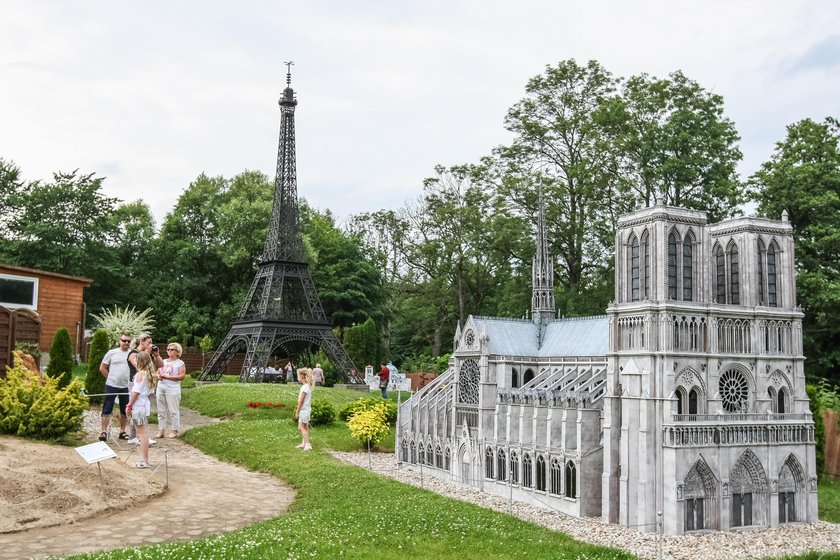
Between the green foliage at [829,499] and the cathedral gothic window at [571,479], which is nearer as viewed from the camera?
the cathedral gothic window at [571,479]

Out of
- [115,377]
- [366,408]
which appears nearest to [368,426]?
[366,408]

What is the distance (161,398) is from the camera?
24.7 metres

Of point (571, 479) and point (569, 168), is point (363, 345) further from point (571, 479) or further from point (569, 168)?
point (571, 479)

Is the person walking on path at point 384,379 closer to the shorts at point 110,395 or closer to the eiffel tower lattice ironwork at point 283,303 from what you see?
the eiffel tower lattice ironwork at point 283,303

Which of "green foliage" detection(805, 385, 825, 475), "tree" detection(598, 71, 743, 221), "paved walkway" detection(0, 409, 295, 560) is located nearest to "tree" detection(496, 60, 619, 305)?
"tree" detection(598, 71, 743, 221)

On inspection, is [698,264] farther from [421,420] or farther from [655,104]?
[655,104]

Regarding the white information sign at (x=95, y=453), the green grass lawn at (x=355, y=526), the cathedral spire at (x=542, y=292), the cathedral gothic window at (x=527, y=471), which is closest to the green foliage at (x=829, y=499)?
the green grass lawn at (x=355, y=526)

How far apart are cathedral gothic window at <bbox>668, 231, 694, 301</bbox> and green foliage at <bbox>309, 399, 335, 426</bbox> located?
1577 centimetres

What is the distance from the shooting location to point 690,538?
19.7 metres

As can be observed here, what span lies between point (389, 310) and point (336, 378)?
52.7 feet

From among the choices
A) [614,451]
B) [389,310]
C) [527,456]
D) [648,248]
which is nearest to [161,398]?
[527,456]

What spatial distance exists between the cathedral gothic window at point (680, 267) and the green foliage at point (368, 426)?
1250 centimetres

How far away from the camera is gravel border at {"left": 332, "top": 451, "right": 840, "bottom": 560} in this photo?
18.0m

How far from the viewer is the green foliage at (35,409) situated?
21094mm
